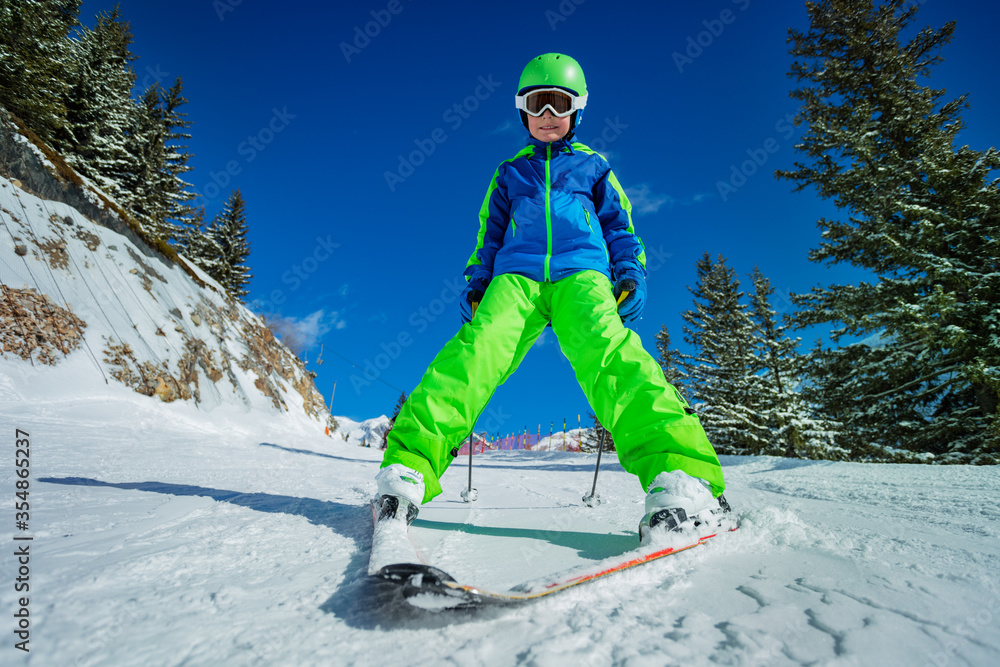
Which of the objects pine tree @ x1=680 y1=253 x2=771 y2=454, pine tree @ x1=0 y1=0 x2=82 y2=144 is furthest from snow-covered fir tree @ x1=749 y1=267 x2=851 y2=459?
pine tree @ x1=0 y1=0 x2=82 y2=144

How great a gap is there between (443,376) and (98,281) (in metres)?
10.4

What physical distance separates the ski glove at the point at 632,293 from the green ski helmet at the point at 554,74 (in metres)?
1.01

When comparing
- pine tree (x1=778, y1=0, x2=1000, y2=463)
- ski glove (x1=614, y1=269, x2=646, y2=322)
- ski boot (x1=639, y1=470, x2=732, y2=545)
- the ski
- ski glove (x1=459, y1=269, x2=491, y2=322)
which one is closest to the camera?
the ski

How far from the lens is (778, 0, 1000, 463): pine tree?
19.3 ft

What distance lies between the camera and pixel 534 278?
1838 millimetres

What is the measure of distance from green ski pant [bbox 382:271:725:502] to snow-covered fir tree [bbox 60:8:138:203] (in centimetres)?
1884

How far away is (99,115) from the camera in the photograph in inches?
592

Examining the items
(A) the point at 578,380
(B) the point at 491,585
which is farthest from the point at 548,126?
(B) the point at 491,585

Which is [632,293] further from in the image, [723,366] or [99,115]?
[99,115]

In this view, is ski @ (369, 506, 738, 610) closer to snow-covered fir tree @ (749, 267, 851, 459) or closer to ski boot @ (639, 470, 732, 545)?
ski boot @ (639, 470, 732, 545)

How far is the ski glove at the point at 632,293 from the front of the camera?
1.84 meters

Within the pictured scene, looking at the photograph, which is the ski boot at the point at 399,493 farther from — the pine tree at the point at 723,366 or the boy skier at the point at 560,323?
the pine tree at the point at 723,366

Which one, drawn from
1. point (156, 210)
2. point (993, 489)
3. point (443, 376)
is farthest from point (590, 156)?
point (156, 210)

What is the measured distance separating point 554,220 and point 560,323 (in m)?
0.52
